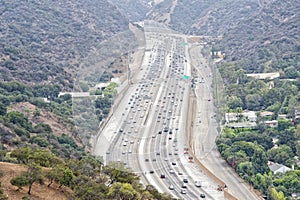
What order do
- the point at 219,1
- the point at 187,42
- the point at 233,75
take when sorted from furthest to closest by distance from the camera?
1. the point at 219,1
2. the point at 187,42
3. the point at 233,75

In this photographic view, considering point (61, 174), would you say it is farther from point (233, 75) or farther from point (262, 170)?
point (233, 75)

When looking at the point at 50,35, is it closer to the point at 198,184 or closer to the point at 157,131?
the point at 157,131

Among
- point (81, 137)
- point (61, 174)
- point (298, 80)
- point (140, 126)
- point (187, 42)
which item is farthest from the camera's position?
point (187, 42)

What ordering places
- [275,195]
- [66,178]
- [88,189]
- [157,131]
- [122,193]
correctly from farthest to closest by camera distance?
[157,131] < [275,195] < [66,178] < [122,193] < [88,189]

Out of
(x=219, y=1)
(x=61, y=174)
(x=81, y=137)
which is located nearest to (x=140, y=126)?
(x=81, y=137)

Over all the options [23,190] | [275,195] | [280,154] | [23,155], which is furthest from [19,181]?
[280,154]

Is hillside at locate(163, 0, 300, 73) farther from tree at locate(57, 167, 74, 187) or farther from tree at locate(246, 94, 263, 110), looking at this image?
tree at locate(57, 167, 74, 187)

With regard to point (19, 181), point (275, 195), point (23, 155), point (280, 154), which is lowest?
point (275, 195)

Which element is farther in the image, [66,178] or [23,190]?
[66,178]

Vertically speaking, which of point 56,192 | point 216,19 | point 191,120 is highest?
point 216,19
